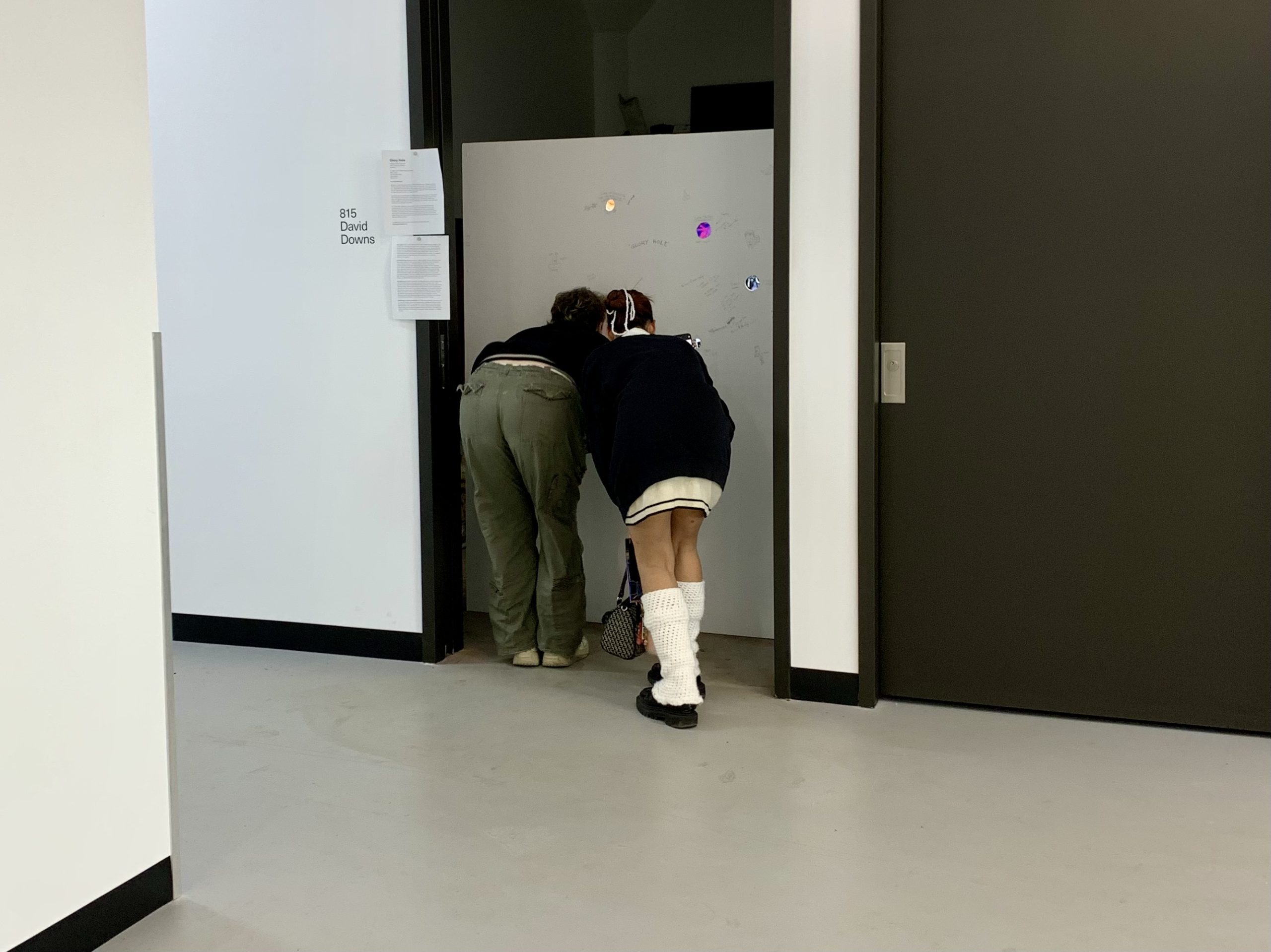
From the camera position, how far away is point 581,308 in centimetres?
371

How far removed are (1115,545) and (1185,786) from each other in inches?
28.5

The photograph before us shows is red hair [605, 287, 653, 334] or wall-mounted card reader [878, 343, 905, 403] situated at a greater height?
red hair [605, 287, 653, 334]

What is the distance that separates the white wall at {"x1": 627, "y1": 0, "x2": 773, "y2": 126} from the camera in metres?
7.46

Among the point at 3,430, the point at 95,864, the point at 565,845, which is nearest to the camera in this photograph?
the point at 3,430

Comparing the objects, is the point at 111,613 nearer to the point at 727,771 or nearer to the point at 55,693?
the point at 55,693

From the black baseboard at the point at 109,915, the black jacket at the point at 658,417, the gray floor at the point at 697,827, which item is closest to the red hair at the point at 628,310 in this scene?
the black jacket at the point at 658,417

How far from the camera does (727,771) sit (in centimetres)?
289

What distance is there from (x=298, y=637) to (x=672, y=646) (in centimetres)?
162

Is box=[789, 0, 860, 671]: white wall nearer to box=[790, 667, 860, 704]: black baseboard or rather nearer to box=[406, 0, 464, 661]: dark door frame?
box=[790, 667, 860, 704]: black baseboard

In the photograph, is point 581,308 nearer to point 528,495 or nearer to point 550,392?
point 550,392

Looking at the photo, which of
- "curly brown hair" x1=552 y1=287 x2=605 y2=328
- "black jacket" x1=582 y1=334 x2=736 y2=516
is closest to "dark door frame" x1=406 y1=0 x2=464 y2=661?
"curly brown hair" x1=552 y1=287 x2=605 y2=328

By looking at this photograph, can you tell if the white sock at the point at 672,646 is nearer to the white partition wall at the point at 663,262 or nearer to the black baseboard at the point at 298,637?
the white partition wall at the point at 663,262

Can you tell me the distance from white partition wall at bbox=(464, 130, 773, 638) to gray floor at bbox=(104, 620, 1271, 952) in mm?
763

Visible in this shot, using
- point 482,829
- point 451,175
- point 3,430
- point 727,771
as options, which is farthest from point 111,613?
point 451,175
